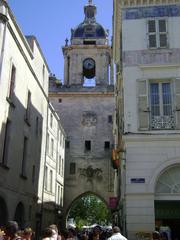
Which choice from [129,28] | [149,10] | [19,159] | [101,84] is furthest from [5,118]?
[101,84]

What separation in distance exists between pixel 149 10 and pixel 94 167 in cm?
2302

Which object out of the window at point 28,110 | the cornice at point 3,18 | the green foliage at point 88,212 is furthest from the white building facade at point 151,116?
the green foliage at point 88,212

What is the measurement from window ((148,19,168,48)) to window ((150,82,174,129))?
1.83m

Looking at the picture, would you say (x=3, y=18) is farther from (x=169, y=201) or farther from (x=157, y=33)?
(x=169, y=201)

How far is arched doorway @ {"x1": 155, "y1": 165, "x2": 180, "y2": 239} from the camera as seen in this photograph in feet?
45.8

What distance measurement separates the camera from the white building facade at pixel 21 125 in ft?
56.7

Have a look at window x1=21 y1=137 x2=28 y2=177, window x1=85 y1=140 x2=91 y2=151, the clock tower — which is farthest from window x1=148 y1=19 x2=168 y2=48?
window x1=85 y1=140 x2=91 y2=151

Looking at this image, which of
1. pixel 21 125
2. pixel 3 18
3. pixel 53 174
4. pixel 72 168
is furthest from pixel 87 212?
pixel 3 18

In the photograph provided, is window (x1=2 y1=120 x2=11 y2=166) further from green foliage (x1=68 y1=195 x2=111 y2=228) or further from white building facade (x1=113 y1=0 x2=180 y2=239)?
green foliage (x1=68 y1=195 x2=111 y2=228)

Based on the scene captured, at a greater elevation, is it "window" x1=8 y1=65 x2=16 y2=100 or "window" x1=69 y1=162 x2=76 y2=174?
"window" x1=8 y1=65 x2=16 y2=100

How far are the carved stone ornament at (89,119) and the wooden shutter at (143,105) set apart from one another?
76.9ft

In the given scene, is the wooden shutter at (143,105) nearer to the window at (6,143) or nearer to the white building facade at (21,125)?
the white building facade at (21,125)

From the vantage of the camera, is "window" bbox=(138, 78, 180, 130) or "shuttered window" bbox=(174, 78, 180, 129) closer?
"shuttered window" bbox=(174, 78, 180, 129)

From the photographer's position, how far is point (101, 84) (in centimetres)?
4100
